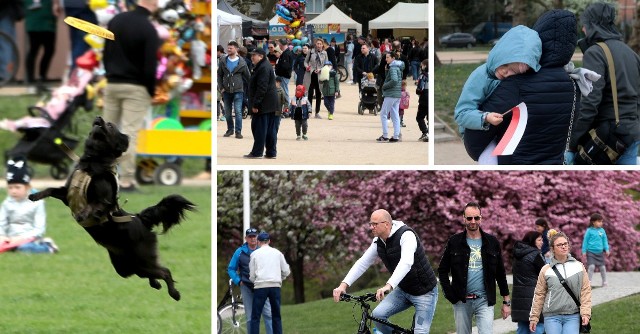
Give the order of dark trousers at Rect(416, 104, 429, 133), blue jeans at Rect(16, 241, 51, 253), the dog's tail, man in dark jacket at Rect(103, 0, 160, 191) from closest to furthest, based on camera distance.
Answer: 1. the dog's tail
2. dark trousers at Rect(416, 104, 429, 133)
3. man in dark jacket at Rect(103, 0, 160, 191)
4. blue jeans at Rect(16, 241, 51, 253)

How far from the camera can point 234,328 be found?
10.6m

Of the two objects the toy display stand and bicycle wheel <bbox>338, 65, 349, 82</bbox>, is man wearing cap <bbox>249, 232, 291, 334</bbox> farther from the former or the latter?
the toy display stand

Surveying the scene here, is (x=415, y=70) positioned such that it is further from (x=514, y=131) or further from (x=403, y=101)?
(x=514, y=131)

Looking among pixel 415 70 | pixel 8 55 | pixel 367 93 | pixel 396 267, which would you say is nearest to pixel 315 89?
pixel 367 93

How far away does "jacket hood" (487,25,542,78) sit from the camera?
8.10m

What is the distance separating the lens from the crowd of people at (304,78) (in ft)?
33.5

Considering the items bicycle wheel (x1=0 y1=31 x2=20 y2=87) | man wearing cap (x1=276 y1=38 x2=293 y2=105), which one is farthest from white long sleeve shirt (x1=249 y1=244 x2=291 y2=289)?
bicycle wheel (x1=0 y1=31 x2=20 y2=87)

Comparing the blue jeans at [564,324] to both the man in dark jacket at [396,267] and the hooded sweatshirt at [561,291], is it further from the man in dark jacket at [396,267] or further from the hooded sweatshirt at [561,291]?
the man in dark jacket at [396,267]

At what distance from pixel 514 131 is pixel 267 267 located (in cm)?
237

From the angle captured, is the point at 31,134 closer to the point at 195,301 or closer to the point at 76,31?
the point at 76,31

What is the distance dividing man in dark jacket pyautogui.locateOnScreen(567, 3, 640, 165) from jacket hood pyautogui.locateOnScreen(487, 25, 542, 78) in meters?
0.63

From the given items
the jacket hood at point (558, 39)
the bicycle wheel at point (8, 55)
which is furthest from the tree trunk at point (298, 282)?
the bicycle wheel at point (8, 55)

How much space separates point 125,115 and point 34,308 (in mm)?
1495

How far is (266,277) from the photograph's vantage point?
1004 centimetres
